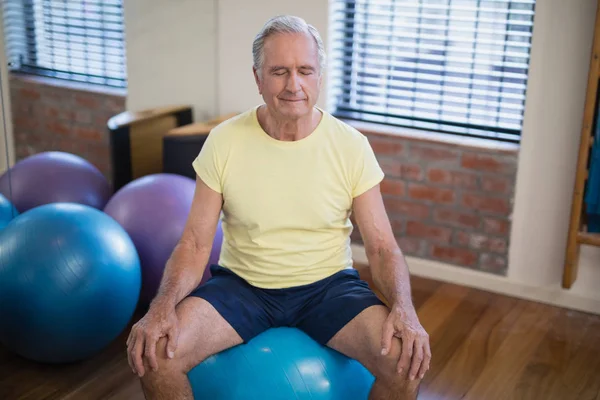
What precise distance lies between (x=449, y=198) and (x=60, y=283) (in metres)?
1.61

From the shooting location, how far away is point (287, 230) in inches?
79.9

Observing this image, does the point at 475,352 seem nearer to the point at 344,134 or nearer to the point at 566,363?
the point at 566,363

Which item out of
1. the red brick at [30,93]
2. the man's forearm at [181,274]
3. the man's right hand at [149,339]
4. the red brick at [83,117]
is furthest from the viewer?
the red brick at [83,117]

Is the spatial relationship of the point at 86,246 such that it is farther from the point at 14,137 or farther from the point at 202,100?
the point at 202,100

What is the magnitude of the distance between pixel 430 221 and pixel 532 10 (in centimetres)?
93

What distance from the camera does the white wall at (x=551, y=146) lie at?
2793 mm

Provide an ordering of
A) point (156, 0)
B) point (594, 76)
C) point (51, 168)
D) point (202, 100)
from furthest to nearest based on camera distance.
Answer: point (202, 100) < point (156, 0) < point (51, 168) < point (594, 76)

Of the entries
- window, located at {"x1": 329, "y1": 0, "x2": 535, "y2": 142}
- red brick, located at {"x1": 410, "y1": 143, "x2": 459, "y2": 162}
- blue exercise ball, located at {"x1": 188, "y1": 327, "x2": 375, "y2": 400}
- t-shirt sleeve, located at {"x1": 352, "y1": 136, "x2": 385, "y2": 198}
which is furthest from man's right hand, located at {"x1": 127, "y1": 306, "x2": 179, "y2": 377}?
window, located at {"x1": 329, "y1": 0, "x2": 535, "y2": 142}

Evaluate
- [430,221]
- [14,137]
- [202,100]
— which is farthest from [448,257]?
[14,137]

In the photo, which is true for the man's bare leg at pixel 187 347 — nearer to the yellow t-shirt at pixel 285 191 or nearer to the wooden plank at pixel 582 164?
the yellow t-shirt at pixel 285 191

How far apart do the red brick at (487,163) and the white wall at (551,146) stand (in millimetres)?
53

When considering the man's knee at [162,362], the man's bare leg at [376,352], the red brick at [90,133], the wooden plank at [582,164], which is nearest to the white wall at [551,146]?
the wooden plank at [582,164]

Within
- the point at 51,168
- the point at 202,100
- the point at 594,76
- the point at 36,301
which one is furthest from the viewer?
the point at 202,100

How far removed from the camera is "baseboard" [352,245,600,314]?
3.03 metres
